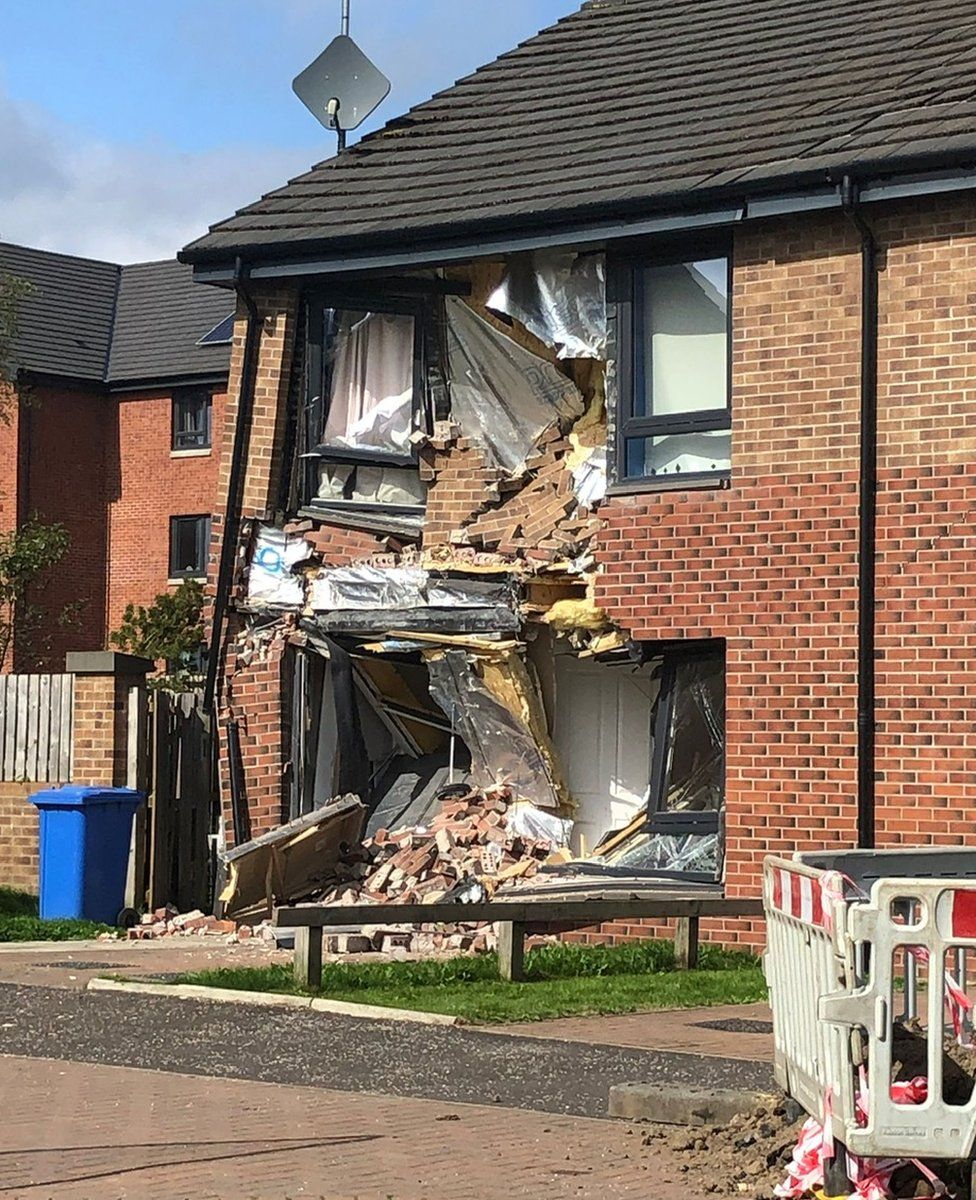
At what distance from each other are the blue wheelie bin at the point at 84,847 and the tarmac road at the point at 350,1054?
4.30m

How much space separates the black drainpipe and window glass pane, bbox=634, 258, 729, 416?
122 cm

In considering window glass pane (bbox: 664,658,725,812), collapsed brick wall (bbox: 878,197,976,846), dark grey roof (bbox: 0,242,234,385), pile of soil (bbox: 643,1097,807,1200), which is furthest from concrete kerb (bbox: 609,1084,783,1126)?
dark grey roof (bbox: 0,242,234,385)

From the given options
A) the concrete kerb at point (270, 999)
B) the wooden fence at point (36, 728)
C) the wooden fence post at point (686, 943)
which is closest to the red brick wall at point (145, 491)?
the wooden fence at point (36, 728)

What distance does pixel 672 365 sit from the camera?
15266 mm

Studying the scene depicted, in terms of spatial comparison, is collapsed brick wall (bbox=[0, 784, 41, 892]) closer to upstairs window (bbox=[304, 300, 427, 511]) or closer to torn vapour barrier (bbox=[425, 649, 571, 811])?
upstairs window (bbox=[304, 300, 427, 511])

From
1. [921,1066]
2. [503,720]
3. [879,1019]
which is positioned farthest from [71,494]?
[879,1019]

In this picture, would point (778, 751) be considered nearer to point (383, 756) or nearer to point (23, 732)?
point (383, 756)

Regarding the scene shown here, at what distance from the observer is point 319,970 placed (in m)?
11.9

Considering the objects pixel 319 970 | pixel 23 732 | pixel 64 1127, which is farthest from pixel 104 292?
pixel 64 1127

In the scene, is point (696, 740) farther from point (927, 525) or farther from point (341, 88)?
point (341, 88)

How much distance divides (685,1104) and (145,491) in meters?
35.6

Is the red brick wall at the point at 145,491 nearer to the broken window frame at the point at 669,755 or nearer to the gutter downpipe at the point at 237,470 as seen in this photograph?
the gutter downpipe at the point at 237,470

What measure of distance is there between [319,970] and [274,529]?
5.81 m

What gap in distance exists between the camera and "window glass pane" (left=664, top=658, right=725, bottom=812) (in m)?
15.4
